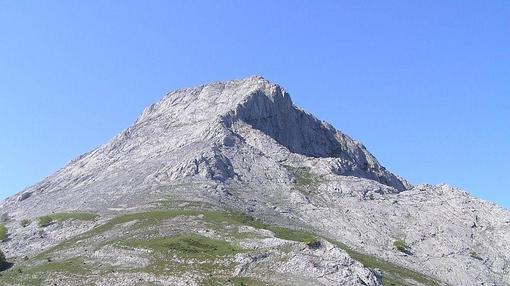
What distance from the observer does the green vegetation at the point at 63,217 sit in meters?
120

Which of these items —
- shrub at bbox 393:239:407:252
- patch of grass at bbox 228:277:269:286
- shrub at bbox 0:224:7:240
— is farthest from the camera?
shrub at bbox 393:239:407:252

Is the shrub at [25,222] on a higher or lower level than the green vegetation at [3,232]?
higher

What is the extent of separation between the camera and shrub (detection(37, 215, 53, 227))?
120 meters

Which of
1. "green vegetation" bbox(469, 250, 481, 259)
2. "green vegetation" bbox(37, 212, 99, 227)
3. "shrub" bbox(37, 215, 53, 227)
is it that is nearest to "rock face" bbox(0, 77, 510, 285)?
"green vegetation" bbox(469, 250, 481, 259)

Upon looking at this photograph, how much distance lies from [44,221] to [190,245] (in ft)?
167

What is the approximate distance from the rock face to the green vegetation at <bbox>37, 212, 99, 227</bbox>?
7.78ft

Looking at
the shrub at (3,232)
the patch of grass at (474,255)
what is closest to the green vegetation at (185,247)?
the shrub at (3,232)

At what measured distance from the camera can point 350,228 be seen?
131 m

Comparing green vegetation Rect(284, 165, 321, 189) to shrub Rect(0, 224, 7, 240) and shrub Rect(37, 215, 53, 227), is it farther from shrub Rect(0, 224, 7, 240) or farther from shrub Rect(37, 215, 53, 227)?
shrub Rect(0, 224, 7, 240)

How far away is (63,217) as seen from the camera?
123562 millimetres

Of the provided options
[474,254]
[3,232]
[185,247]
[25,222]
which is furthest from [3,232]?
[474,254]

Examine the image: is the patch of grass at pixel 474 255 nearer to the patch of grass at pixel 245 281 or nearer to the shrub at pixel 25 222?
the patch of grass at pixel 245 281

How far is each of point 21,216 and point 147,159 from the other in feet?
143

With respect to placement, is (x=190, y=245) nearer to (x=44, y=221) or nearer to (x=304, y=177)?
(x=44, y=221)
